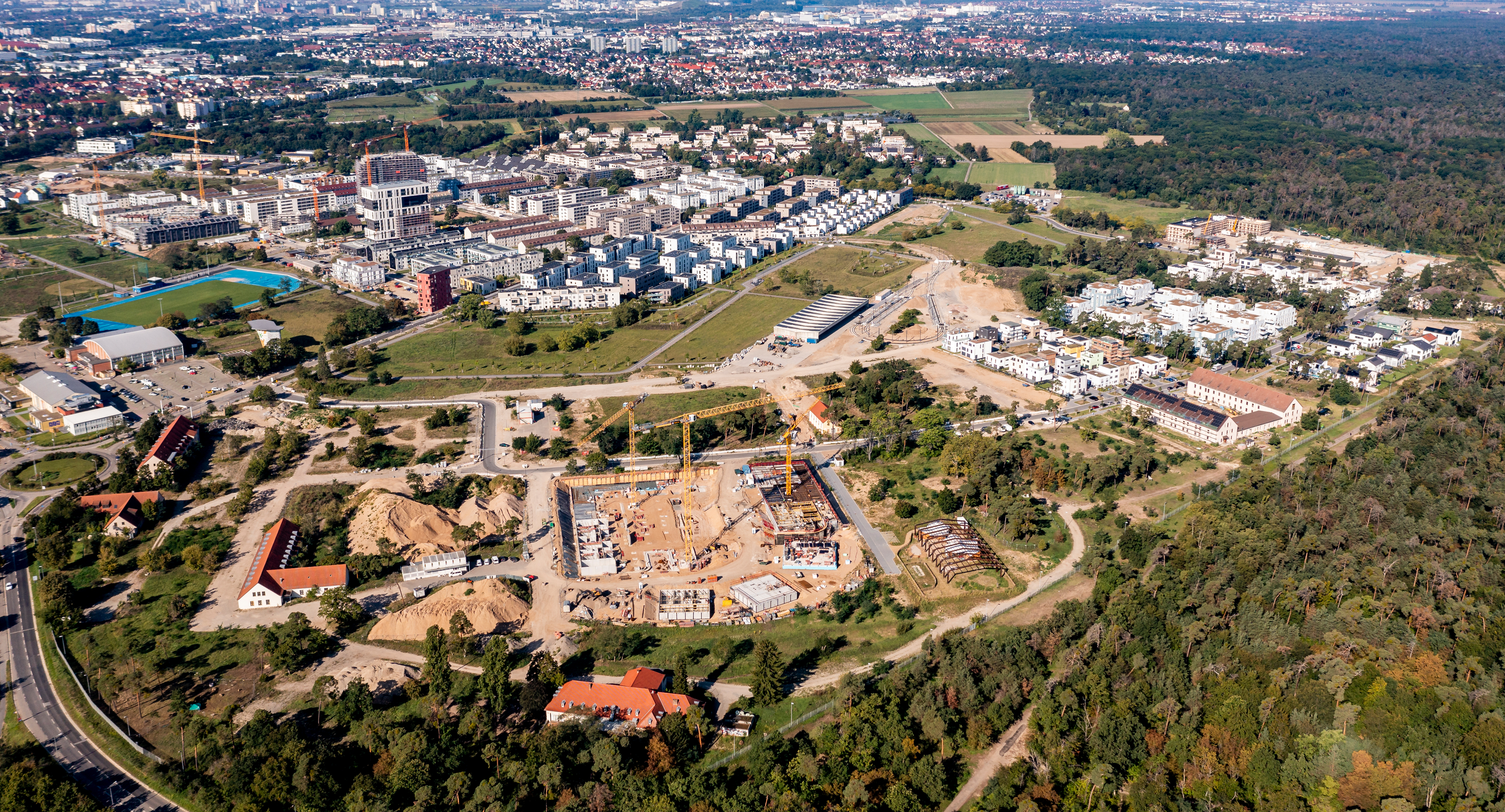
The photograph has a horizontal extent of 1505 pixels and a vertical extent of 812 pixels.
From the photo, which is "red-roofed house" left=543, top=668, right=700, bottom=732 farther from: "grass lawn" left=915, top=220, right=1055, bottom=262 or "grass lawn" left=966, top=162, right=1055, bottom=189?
"grass lawn" left=966, top=162, right=1055, bottom=189

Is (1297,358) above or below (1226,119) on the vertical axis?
below

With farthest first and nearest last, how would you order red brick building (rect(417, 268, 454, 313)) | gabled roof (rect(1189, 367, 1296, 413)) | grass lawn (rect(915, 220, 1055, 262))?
grass lawn (rect(915, 220, 1055, 262)), red brick building (rect(417, 268, 454, 313)), gabled roof (rect(1189, 367, 1296, 413))

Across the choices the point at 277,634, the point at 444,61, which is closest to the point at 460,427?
the point at 277,634

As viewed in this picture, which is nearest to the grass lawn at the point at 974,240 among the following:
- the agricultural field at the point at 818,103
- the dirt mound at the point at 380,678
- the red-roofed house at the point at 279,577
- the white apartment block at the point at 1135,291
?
the white apartment block at the point at 1135,291

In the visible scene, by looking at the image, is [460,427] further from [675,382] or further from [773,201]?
[773,201]

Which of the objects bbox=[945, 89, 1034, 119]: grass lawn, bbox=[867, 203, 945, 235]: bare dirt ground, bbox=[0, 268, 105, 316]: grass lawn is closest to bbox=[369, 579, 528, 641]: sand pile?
bbox=[0, 268, 105, 316]: grass lawn

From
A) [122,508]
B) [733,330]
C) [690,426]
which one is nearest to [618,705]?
[690,426]
